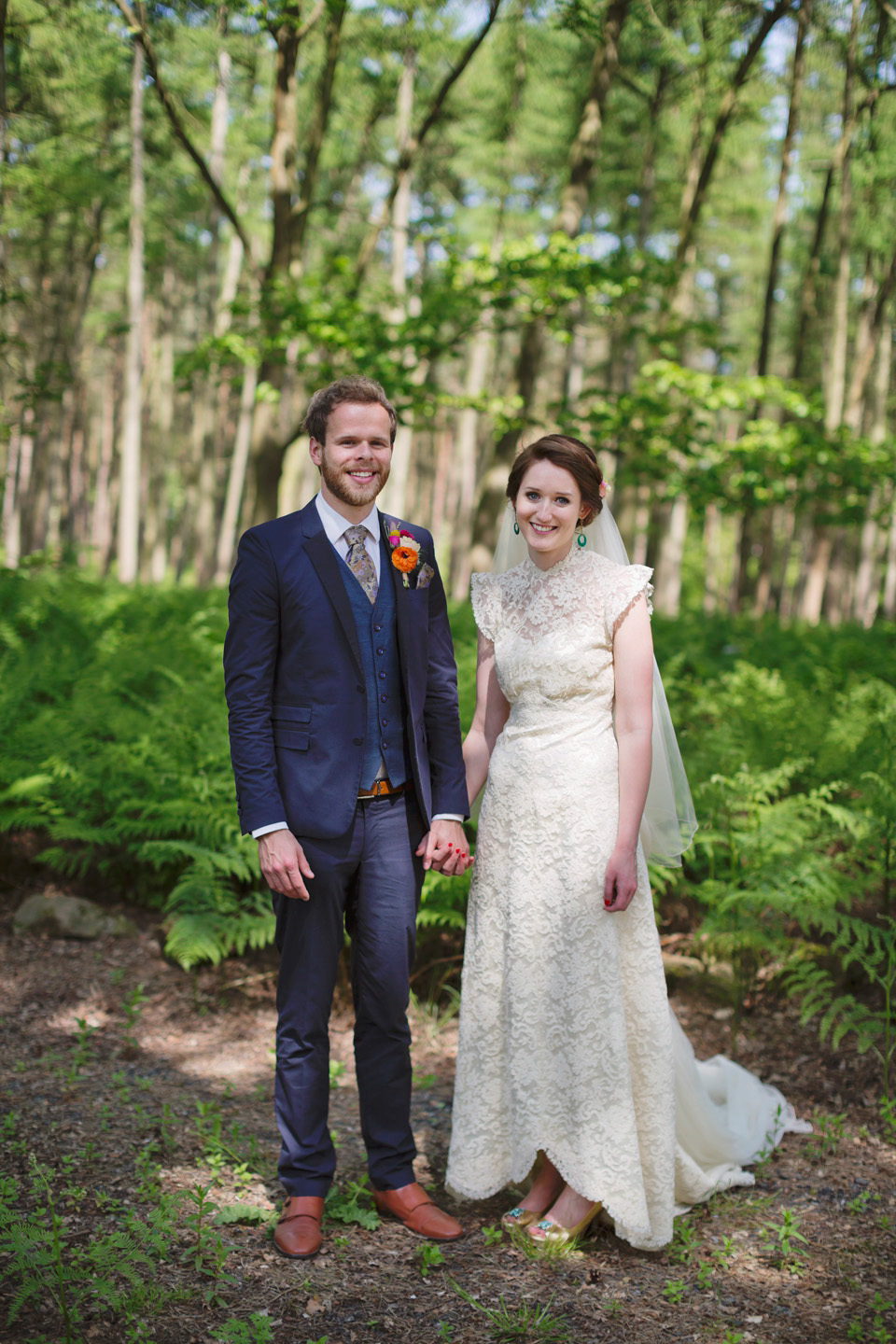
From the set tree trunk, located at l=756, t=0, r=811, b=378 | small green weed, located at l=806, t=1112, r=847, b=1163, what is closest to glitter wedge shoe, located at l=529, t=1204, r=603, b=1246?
small green weed, located at l=806, t=1112, r=847, b=1163

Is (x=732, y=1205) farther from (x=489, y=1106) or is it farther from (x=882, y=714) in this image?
(x=882, y=714)

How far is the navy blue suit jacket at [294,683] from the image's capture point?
10.0 ft

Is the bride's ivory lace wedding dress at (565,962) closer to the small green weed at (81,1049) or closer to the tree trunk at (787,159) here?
the small green weed at (81,1049)

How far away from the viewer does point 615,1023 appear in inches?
130

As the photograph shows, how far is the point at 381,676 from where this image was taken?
3.21 metres

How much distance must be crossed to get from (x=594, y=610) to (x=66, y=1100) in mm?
2893

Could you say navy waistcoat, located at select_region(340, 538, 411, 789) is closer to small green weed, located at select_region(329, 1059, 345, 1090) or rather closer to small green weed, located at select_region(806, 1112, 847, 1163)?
small green weed, located at select_region(329, 1059, 345, 1090)

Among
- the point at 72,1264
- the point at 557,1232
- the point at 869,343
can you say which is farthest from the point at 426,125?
the point at 869,343

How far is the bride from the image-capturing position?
330 centimetres

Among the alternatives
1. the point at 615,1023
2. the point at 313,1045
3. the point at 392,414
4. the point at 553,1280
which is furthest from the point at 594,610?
the point at 553,1280

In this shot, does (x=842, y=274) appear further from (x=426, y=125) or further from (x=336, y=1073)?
(x=336, y=1073)

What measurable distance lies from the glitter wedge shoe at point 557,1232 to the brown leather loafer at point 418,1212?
257mm

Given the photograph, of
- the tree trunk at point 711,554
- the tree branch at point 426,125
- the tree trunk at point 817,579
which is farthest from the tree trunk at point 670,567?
the tree trunk at point 711,554

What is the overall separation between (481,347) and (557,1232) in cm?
2295
